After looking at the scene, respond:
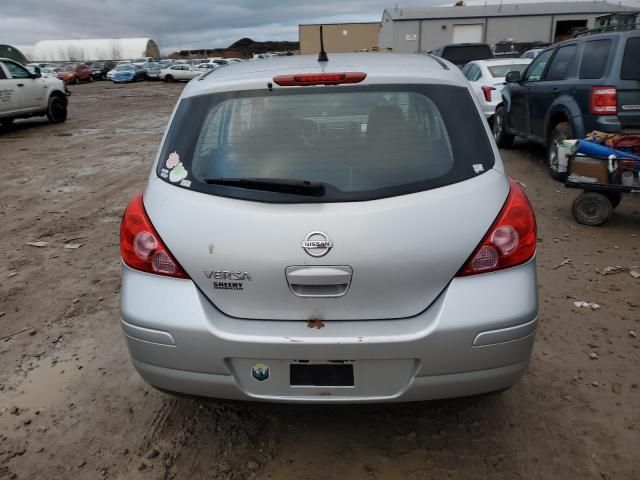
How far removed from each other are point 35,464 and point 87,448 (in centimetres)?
22

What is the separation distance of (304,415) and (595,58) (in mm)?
6307

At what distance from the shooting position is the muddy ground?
2.48 metres

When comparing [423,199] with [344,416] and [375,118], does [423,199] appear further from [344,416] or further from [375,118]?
[344,416]

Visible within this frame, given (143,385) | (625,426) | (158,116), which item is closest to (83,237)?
(143,385)

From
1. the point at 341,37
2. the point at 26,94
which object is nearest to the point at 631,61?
the point at 26,94

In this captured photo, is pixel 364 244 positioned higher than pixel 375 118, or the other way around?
pixel 375 118

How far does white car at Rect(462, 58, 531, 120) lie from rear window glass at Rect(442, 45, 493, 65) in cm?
627

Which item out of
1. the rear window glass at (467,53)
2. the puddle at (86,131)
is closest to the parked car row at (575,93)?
the rear window glass at (467,53)

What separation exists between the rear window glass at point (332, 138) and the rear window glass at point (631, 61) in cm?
504

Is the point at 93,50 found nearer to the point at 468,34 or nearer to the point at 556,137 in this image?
the point at 468,34

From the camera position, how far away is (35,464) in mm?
2551

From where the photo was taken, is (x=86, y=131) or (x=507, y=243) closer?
(x=507, y=243)

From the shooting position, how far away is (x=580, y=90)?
22.8ft

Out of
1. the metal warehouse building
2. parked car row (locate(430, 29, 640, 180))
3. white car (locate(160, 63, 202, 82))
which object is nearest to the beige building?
the metal warehouse building
